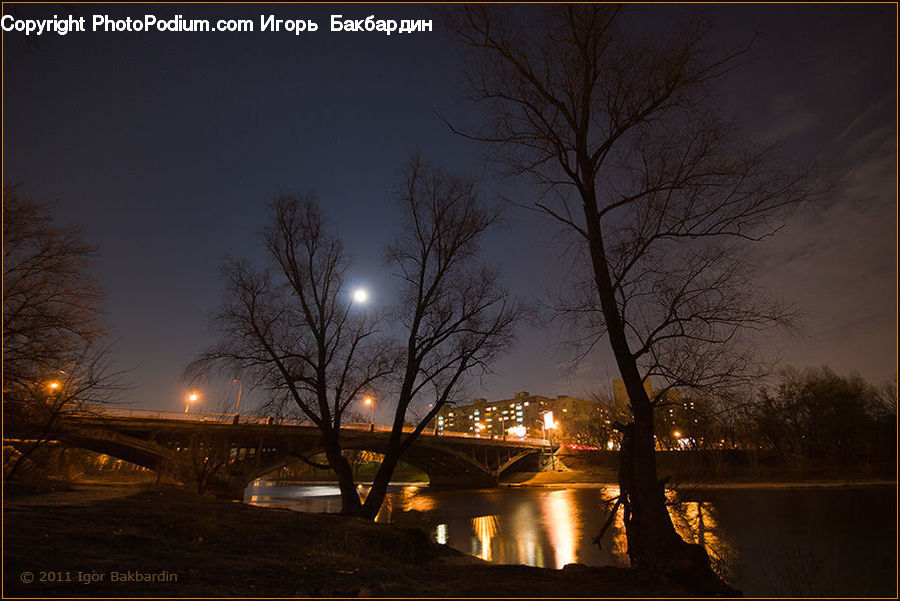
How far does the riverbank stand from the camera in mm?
4648

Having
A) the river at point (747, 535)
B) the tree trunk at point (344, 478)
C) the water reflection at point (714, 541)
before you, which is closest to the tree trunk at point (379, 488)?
the tree trunk at point (344, 478)

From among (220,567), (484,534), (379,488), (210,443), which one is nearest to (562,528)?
(484,534)

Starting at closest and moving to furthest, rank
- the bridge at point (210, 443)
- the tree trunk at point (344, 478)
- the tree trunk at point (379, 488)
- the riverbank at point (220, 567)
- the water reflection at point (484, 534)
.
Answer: the riverbank at point (220, 567) → the tree trunk at point (379, 488) → the tree trunk at point (344, 478) → the water reflection at point (484, 534) → the bridge at point (210, 443)

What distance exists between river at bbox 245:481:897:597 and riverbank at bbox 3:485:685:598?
1068 millimetres

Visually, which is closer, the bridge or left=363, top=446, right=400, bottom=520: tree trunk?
left=363, top=446, right=400, bottom=520: tree trunk

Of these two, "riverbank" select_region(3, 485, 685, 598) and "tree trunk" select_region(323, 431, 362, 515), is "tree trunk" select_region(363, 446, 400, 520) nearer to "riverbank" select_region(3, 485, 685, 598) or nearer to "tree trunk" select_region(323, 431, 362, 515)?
"tree trunk" select_region(323, 431, 362, 515)

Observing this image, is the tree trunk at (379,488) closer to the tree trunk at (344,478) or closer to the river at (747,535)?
the tree trunk at (344,478)

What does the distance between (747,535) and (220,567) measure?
1008 inches

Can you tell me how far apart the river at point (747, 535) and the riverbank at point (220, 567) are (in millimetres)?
1068

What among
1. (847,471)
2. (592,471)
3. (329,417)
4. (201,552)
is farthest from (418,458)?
(201,552)

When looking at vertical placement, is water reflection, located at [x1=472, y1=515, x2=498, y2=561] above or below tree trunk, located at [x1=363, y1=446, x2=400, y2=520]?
below

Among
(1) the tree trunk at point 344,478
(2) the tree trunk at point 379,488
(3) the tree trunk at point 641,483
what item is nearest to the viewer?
(3) the tree trunk at point 641,483

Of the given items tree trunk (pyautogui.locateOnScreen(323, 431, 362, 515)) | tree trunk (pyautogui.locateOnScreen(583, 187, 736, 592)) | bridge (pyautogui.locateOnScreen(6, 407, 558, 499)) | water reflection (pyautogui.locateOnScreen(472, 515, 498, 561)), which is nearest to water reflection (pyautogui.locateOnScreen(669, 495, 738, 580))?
tree trunk (pyautogui.locateOnScreen(583, 187, 736, 592))

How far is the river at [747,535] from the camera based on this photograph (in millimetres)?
11859
